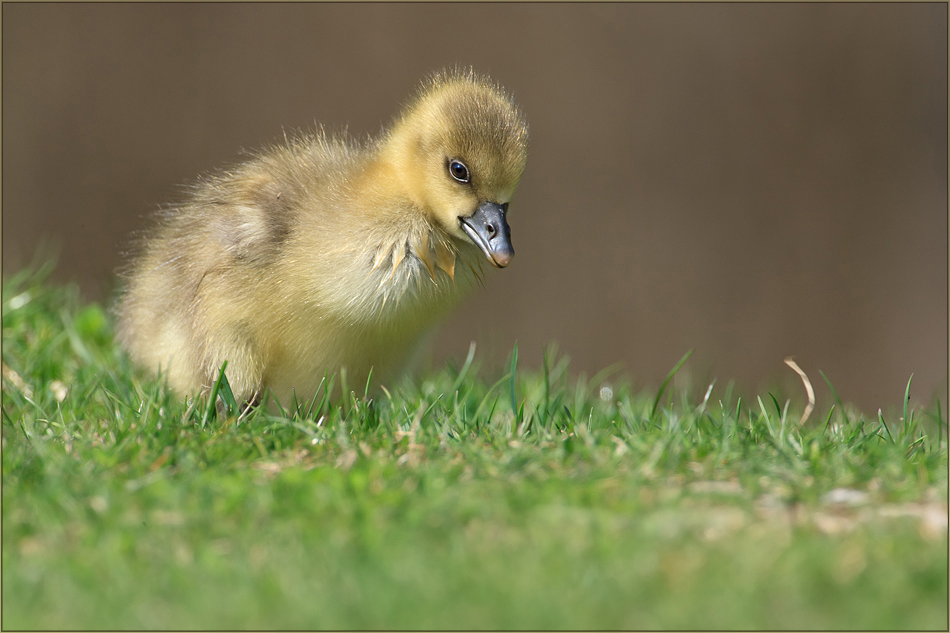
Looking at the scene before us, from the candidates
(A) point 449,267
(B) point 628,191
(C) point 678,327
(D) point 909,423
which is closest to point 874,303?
(C) point 678,327

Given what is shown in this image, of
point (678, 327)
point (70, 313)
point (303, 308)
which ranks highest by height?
point (303, 308)

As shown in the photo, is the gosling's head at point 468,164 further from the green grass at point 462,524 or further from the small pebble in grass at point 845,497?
the small pebble in grass at point 845,497

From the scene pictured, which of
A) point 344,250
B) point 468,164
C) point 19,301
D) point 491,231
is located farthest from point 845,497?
point 19,301

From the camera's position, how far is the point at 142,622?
1.93m

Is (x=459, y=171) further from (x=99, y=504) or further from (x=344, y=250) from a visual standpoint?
(x=99, y=504)

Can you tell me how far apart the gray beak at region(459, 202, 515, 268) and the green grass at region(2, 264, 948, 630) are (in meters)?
0.57

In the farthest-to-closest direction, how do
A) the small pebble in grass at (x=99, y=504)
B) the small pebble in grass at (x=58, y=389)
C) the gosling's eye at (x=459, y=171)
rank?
the small pebble in grass at (x=58, y=389), the gosling's eye at (x=459, y=171), the small pebble in grass at (x=99, y=504)

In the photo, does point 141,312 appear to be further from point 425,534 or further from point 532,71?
point 532,71

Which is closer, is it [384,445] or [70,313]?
[384,445]

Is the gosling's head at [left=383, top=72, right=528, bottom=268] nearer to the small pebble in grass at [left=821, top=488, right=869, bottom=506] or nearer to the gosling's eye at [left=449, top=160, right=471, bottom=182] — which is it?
the gosling's eye at [left=449, top=160, right=471, bottom=182]

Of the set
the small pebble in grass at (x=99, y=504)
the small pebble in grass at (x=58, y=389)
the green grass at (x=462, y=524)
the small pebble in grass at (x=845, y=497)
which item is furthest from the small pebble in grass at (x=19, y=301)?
the small pebble in grass at (x=845, y=497)

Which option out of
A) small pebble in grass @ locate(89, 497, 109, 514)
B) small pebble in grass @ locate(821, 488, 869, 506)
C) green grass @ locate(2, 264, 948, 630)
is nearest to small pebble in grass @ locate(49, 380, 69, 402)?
green grass @ locate(2, 264, 948, 630)

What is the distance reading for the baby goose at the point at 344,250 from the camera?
135 inches

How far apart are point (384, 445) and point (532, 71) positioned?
20.7 feet
